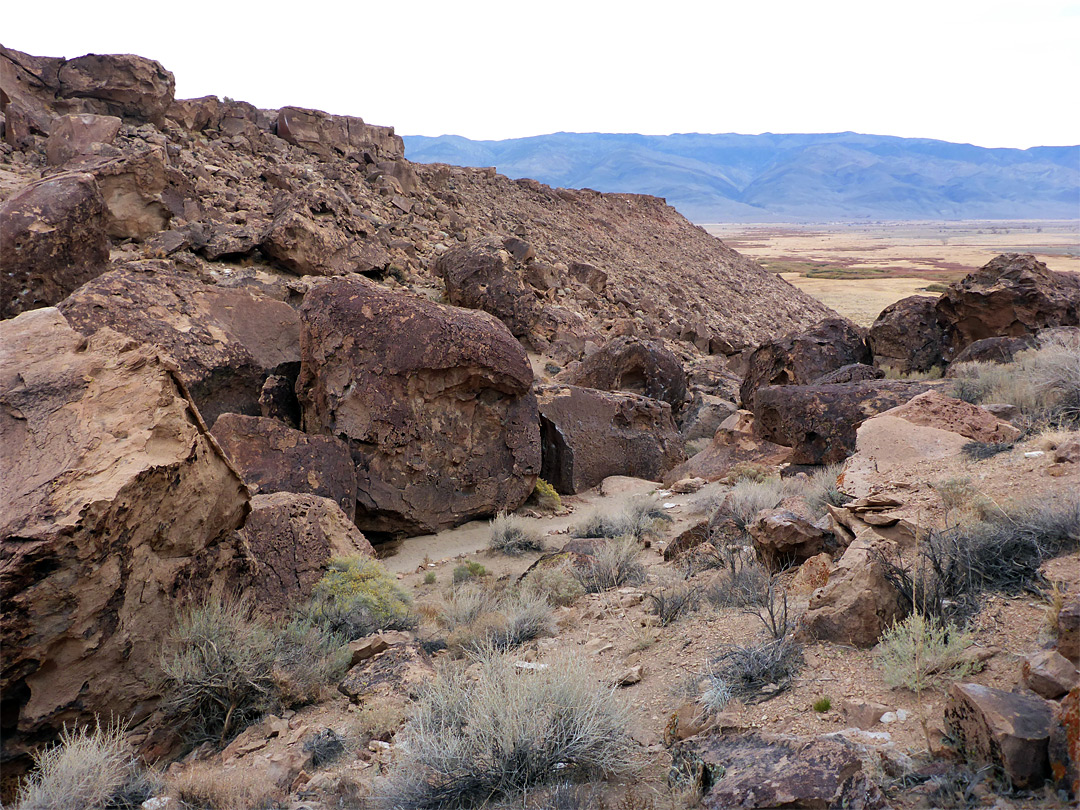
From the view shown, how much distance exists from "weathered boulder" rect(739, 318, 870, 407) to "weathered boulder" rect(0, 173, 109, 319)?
460 inches

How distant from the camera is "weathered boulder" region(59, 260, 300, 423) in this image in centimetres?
880

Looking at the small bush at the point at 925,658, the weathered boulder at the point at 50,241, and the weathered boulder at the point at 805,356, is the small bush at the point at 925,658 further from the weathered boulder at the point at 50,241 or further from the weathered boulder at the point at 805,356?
the weathered boulder at the point at 50,241

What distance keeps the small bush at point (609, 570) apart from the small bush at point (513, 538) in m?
1.80

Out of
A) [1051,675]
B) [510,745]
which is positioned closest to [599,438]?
[510,745]

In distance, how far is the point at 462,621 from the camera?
5973 mm

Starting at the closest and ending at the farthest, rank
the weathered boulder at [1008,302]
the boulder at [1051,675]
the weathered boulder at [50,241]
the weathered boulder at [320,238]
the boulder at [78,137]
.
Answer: the boulder at [1051,675] → the weathered boulder at [50,241] → the weathered boulder at [1008,302] → the weathered boulder at [320,238] → the boulder at [78,137]

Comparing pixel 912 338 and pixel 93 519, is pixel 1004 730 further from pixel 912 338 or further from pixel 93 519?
pixel 912 338

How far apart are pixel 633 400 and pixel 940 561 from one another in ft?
27.0

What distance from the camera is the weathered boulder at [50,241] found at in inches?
396

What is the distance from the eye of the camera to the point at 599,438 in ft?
38.8

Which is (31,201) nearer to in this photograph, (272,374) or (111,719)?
(272,374)

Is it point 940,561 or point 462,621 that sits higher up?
point 940,561

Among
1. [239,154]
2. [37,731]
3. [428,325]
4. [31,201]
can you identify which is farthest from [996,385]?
[239,154]

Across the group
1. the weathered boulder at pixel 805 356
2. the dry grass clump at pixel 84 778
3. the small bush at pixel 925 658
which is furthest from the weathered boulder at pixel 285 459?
the weathered boulder at pixel 805 356
